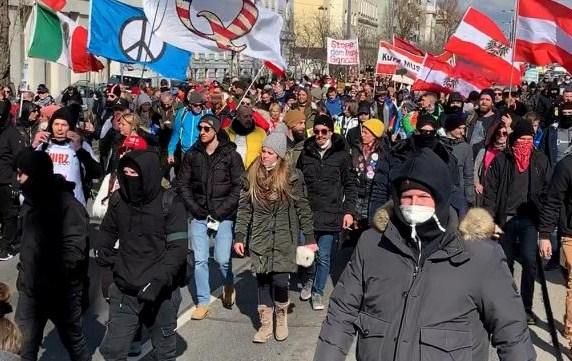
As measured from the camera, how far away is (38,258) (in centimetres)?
492

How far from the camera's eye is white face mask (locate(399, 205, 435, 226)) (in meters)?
3.12

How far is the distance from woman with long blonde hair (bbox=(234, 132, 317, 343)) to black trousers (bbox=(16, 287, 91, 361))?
1.47 metres

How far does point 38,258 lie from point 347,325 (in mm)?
2373

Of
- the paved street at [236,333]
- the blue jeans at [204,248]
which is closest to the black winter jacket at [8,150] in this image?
the paved street at [236,333]

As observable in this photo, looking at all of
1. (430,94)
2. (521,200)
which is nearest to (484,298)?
(521,200)

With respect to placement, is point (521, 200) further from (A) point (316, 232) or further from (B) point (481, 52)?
(B) point (481, 52)

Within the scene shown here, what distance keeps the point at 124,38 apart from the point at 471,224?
7902 mm

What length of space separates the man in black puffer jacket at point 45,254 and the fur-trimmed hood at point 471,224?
2.38m

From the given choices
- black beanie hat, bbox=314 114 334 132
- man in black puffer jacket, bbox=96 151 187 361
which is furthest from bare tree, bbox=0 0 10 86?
man in black puffer jacket, bbox=96 151 187 361

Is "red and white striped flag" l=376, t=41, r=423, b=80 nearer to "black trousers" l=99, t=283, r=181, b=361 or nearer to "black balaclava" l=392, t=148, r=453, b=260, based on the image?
"black trousers" l=99, t=283, r=181, b=361

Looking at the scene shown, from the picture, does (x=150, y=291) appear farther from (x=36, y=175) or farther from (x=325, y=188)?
(x=325, y=188)

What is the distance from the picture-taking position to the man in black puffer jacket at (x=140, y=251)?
468 centimetres

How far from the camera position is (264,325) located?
20.7 ft

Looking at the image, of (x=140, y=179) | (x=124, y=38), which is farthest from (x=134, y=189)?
(x=124, y=38)
